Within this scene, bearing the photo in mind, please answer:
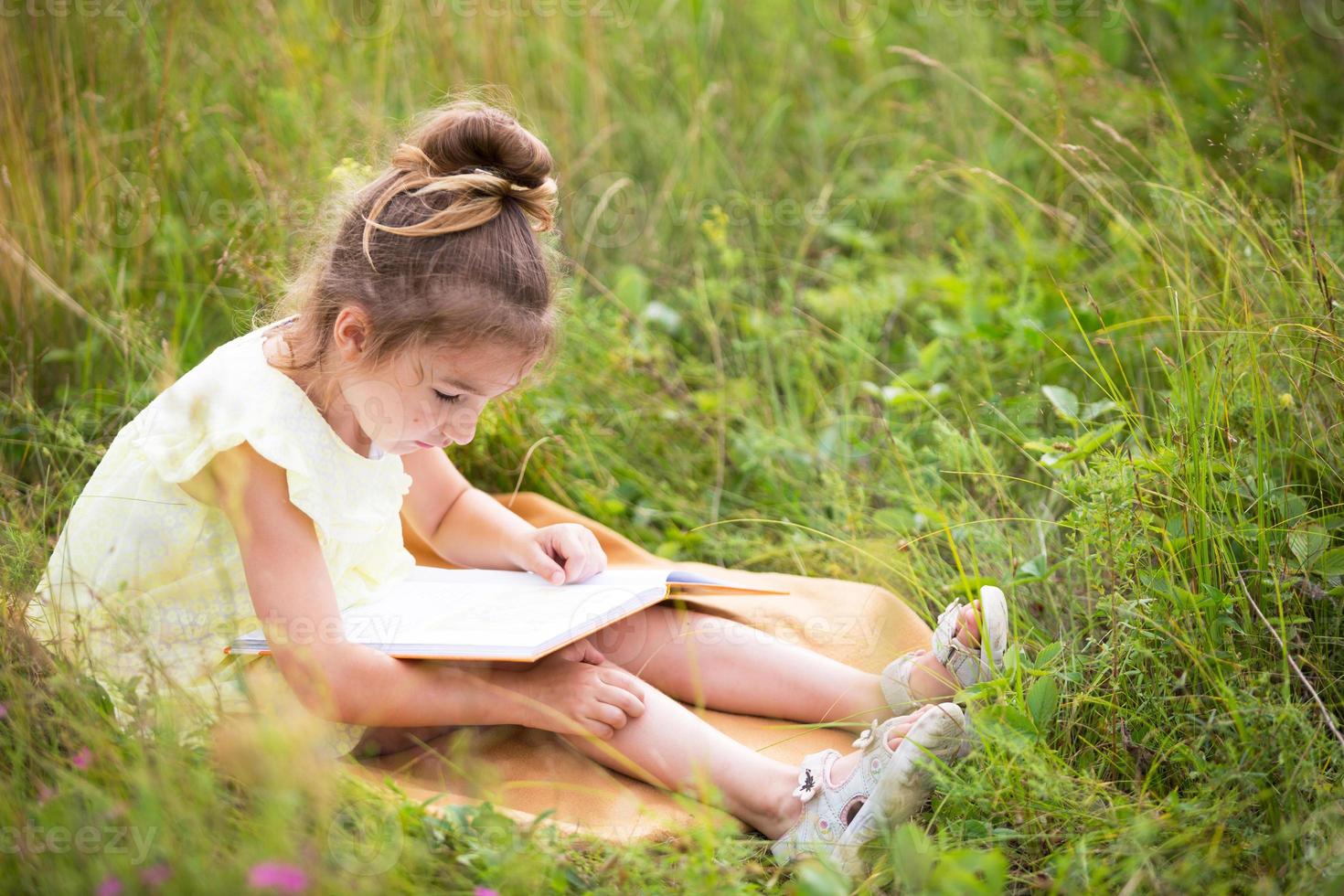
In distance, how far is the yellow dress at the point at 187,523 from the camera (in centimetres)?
157

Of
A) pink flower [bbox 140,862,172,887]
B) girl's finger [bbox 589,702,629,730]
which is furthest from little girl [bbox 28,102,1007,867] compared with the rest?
pink flower [bbox 140,862,172,887]

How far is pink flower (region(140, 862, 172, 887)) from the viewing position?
3.63ft

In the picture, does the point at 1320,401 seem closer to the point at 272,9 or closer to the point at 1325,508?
the point at 1325,508

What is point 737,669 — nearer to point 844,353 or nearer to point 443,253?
point 443,253

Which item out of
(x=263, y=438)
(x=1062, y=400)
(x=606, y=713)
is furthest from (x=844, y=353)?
(x=263, y=438)

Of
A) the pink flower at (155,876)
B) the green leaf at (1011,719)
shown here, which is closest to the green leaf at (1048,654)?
the green leaf at (1011,719)

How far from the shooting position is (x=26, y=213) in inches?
95.7

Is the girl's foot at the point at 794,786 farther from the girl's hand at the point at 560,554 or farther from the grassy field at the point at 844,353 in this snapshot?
the girl's hand at the point at 560,554

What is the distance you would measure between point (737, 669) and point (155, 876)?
961 mm

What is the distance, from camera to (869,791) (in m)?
1.53

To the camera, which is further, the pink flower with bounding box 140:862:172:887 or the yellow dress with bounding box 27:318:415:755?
the yellow dress with bounding box 27:318:415:755

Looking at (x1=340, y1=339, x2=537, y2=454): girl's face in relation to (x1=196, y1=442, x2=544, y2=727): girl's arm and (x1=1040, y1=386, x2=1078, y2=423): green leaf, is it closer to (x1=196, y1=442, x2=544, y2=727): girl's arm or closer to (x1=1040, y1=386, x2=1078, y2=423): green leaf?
(x1=196, y1=442, x2=544, y2=727): girl's arm

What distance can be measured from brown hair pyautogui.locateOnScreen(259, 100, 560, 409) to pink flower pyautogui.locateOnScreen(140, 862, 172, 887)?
0.73 metres

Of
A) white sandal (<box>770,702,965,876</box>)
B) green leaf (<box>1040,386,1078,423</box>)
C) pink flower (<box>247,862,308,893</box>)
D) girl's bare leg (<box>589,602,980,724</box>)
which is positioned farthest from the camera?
green leaf (<box>1040,386,1078,423</box>)
